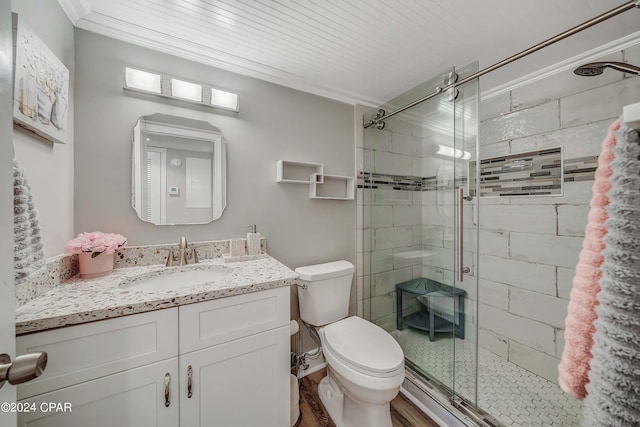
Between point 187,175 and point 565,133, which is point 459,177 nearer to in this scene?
point 565,133

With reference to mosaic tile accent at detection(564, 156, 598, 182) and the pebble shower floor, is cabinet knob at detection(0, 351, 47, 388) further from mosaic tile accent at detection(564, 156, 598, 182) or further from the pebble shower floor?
mosaic tile accent at detection(564, 156, 598, 182)

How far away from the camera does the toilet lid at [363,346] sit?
48.9 inches

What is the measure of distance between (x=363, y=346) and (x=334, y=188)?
3.90ft

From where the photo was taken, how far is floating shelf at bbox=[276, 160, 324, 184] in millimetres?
1715

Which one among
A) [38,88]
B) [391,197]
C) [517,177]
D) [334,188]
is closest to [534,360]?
[517,177]

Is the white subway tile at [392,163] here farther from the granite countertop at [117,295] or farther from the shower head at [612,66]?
the granite countertop at [117,295]

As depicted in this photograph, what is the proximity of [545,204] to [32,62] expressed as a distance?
112 inches

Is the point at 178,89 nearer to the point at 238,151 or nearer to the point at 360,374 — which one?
the point at 238,151

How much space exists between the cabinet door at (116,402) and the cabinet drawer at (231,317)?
0.40 ft

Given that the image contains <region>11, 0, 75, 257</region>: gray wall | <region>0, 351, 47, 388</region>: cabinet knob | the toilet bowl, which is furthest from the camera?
the toilet bowl

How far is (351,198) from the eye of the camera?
6.62ft

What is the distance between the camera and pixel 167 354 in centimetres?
94

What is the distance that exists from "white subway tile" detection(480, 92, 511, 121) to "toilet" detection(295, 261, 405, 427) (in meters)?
1.76

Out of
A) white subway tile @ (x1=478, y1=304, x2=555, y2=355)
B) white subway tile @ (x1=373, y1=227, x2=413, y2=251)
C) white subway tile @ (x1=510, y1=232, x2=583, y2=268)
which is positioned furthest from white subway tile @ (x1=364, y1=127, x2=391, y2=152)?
white subway tile @ (x1=478, y1=304, x2=555, y2=355)
